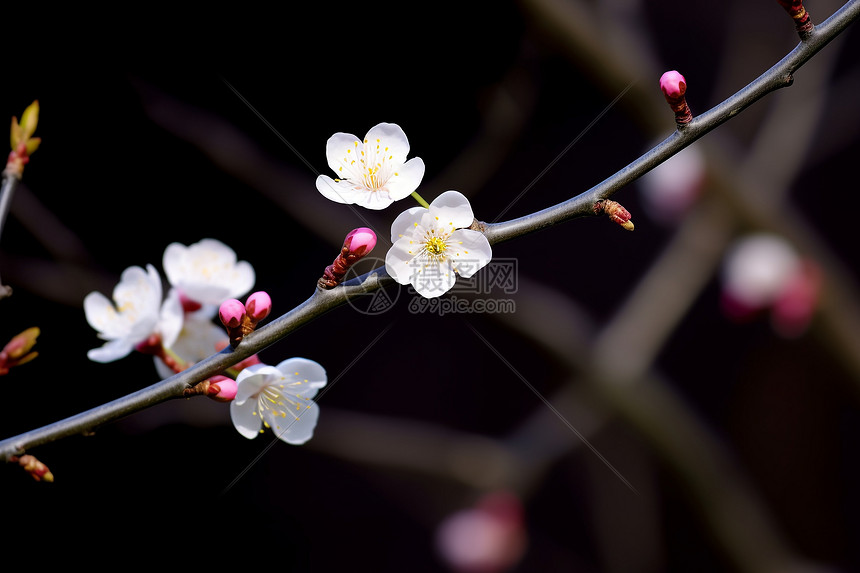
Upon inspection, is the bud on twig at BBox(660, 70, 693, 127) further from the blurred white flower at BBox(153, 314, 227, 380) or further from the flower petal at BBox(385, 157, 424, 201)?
the blurred white flower at BBox(153, 314, 227, 380)

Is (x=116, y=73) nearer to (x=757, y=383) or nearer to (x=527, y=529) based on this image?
(x=527, y=529)

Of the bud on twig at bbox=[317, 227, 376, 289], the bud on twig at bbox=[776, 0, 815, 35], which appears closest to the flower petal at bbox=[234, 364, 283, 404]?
the bud on twig at bbox=[317, 227, 376, 289]

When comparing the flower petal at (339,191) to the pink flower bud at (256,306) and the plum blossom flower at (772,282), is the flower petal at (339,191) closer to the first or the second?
the pink flower bud at (256,306)

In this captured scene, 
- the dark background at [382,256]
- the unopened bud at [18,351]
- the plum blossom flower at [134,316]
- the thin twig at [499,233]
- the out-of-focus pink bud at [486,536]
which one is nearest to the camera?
the thin twig at [499,233]

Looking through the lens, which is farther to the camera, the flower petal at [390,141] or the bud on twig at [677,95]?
the flower petal at [390,141]

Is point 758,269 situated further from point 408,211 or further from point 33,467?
point 33,467

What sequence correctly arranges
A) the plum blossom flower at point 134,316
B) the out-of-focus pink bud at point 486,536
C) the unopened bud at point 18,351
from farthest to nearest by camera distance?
1. the out-of-focus pink bud at point 486,536
2. the plum blossom flower at point 134,316
3. the unopened bud at point 18,351

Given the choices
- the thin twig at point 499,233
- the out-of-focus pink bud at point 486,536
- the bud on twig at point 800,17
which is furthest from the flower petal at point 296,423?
the out-of-focus pink bud at point 486,536

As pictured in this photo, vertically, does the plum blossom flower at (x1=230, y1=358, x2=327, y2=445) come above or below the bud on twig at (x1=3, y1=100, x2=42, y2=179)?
below
